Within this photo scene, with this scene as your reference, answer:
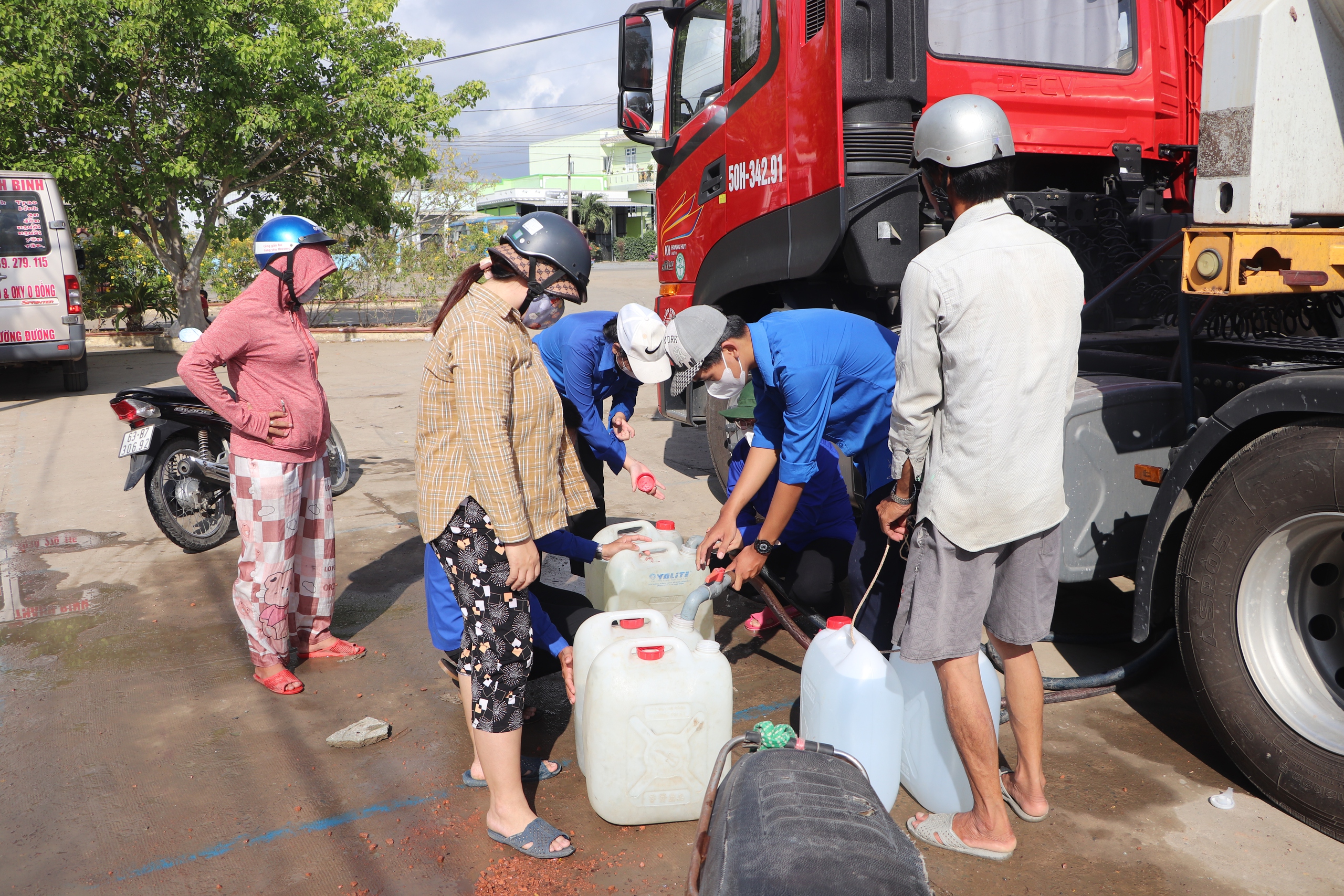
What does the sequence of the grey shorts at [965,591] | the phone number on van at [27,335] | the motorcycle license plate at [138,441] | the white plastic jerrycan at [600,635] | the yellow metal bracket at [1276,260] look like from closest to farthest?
the grey shorts at [965,591] → the yellow metal bracket at [1276,260] → the white plastic jerrycan at [600,635] → the motorcycle license plate at [138,441] → the phone number on van at [27,335]

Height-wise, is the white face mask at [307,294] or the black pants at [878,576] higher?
the white face mask at [307,294]

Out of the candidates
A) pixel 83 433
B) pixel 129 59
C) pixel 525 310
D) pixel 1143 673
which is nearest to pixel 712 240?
pixel 525 310

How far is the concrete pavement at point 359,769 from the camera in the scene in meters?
2.53

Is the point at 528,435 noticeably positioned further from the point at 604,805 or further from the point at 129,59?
the point at 129,59

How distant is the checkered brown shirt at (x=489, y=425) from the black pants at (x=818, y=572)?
1.41m

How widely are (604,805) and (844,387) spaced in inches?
61.4

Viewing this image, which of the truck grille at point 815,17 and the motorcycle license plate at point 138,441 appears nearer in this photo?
the truck grille at point 815,17

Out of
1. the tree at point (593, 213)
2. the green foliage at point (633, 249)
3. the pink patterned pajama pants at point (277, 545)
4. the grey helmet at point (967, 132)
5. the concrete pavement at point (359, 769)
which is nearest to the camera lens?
the grey helmet at point (967, 132)

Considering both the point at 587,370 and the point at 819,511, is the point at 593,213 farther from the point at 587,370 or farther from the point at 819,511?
the point at 819,511

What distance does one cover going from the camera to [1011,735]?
3.24 meters

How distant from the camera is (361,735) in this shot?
326cm

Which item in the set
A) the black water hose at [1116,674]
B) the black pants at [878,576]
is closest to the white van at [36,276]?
the black pants at [878,576]

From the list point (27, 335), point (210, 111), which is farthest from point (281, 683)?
point (210, 111)

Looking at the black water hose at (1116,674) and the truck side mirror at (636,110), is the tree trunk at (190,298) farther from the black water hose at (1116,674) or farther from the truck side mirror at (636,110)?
the black water hose at (1116,674)
